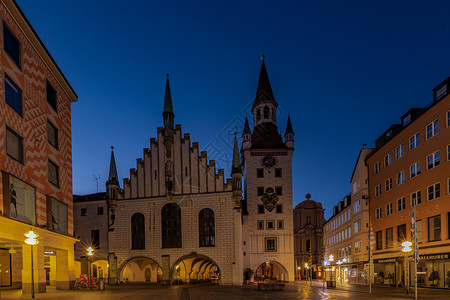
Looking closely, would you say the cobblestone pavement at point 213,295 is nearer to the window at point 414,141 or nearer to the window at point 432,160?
the window at point 432,160

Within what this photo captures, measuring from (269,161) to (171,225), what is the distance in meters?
18.7

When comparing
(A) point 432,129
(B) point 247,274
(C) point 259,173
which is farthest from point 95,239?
(A) point 432,129

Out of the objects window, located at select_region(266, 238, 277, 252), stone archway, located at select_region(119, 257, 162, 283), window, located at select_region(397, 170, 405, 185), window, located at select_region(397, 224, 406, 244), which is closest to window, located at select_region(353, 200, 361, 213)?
window, located at select_region(397, 224, 406, 244)

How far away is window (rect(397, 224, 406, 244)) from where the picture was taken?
122 feet

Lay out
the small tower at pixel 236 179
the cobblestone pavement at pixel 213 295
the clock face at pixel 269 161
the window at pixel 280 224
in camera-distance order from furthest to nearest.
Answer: the clock face at pixel 269 161 → the window at pixel 280 224 → the small tower at pixel 236 179 → the cobblestone pavement at pixel 213 295

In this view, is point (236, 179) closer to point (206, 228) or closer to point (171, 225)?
point (206, 228)

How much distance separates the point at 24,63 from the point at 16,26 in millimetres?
2329

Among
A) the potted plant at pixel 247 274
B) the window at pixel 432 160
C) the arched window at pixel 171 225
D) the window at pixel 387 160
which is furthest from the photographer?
the potted plant at pixel 247 274

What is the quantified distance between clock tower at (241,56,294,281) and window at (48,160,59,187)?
32.0m

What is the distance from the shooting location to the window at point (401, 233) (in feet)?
122

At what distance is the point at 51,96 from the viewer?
29906 millimetres

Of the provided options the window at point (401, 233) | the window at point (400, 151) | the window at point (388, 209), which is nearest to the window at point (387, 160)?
the window at point (400, 151)

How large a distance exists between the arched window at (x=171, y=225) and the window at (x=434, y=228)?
28.3 metres

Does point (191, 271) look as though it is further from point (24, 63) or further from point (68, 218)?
point (24, 63)
